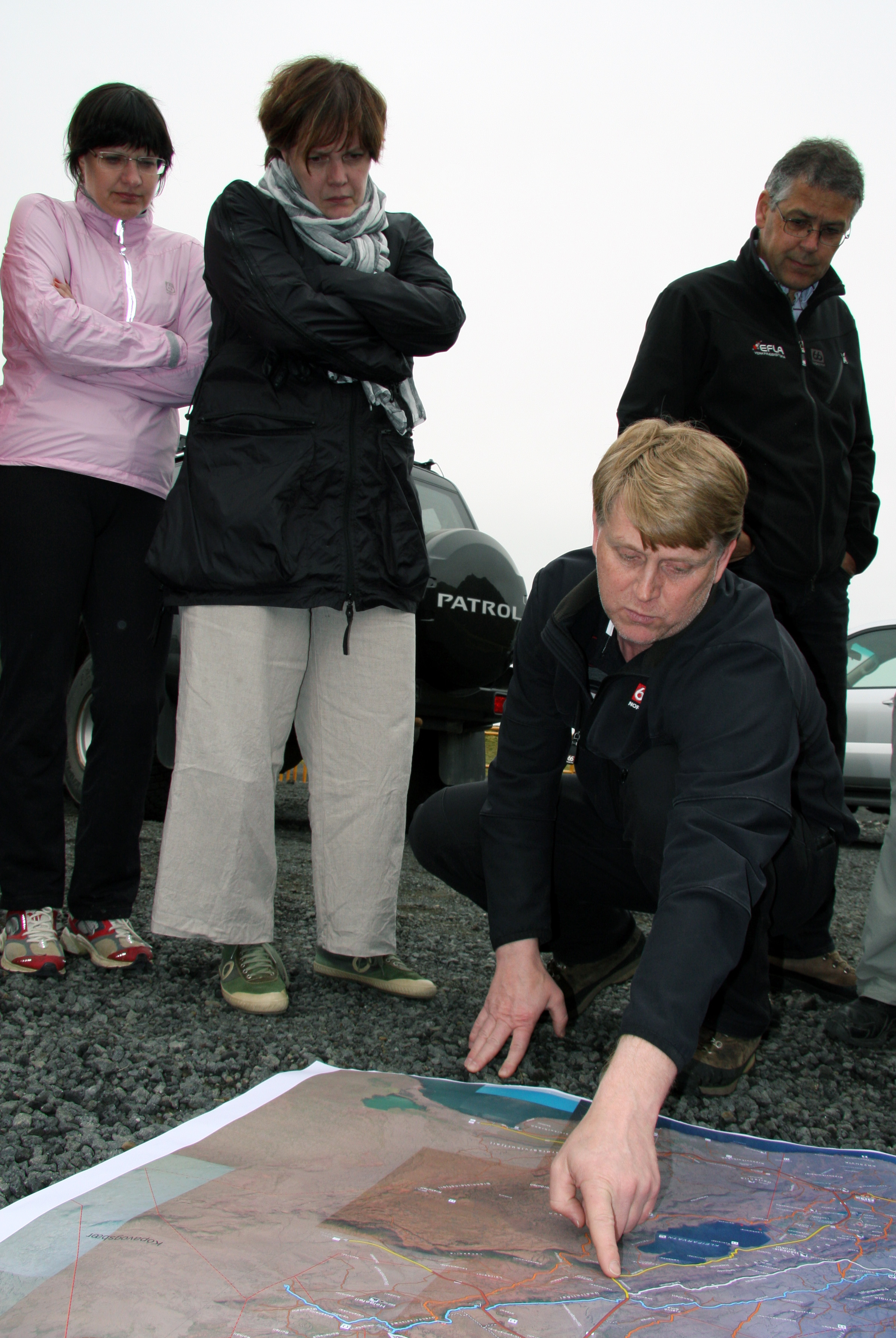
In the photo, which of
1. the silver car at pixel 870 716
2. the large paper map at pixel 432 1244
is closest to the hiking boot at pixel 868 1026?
the large paper map at pixel 432 1244

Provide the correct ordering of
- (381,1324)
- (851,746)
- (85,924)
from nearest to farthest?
(381,1324) < (85,924) < (851,746)

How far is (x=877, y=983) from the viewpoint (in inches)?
78.3

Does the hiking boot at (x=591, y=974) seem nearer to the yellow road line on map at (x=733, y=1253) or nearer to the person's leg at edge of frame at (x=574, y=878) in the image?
the person's leg at edge of frame at (x=574, y=878)

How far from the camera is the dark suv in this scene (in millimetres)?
3975

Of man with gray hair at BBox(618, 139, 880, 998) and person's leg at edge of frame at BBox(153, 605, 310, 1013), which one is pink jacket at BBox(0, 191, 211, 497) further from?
man with gray hair at BBox(618, 139, 880, 998)

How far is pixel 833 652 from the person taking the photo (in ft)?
7.95

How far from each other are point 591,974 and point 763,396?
4.21 ft

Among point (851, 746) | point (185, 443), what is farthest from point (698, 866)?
point (851, 746)

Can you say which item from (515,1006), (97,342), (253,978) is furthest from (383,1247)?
(97,342)

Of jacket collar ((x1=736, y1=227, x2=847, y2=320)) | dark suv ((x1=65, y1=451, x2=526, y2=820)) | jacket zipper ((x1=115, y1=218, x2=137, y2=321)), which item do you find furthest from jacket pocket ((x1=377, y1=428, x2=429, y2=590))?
dark suv ((x1=65, y1=451, x2=526, y2=820))

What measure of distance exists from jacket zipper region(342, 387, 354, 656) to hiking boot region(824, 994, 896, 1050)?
1.18 meters

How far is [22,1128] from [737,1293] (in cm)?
91

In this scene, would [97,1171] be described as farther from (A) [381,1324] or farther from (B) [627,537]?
(B) [627,537]

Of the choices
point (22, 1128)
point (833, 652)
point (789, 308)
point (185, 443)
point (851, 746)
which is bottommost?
point (22, 1128)
